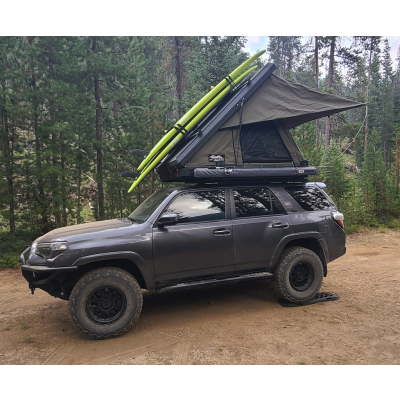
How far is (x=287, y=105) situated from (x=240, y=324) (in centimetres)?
360

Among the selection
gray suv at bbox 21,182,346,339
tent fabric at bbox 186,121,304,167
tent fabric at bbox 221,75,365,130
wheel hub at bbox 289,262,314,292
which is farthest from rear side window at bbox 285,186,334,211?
tent fabric at bbox 221,75,365,130

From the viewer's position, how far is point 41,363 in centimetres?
347

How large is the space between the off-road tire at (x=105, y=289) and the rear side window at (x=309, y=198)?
2.98 metres

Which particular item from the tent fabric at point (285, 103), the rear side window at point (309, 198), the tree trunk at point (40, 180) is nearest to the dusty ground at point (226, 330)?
the rear side window at point (309, 198)

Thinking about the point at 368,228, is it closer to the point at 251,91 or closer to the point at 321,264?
the point at 321,264

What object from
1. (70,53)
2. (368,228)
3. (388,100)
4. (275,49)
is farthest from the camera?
(275,49)

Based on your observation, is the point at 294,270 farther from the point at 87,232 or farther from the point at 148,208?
the point at 87,232

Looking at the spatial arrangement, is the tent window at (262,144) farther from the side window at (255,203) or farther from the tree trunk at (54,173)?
the tree trunk at (54,173)

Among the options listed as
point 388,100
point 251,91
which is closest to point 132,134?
point 251,91

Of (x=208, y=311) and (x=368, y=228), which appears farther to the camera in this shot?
(x=368, y=228)

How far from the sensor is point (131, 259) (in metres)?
4.18

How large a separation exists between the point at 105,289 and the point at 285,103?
4098mm

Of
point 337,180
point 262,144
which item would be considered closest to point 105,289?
point 262,144

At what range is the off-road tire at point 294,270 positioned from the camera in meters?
5.02
